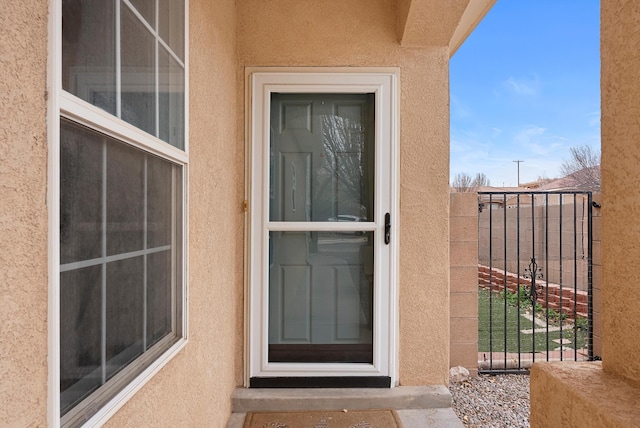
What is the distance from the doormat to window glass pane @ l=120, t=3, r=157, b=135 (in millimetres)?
1871

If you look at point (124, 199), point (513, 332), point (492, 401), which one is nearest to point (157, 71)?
point (124, 199)

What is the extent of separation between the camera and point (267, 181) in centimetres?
252

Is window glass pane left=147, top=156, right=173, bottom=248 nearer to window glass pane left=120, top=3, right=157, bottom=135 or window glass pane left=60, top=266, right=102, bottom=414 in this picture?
window glass pane left=120, top=3, right=157, bottom=135

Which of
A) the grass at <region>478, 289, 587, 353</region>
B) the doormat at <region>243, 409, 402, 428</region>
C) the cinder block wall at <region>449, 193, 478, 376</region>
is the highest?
the cinder block wall at <region>449, 193, 478, 376</region>

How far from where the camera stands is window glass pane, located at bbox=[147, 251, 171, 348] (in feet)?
3.98

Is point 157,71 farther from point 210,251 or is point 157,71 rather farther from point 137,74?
point 210,251

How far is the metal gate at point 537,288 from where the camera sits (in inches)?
126

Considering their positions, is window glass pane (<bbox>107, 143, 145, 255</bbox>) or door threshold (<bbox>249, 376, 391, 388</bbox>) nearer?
window glass pane (<bbox>107, 143, 145, 255</bbox>)

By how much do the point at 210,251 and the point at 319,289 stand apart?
0.95 meters

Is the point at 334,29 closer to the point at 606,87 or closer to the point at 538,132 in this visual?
the point at 606,87

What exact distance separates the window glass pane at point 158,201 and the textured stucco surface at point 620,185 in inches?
47.6

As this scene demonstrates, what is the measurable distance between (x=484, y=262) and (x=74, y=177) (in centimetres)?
868

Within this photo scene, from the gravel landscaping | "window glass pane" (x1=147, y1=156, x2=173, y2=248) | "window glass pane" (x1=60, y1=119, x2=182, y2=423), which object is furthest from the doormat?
"window glass pane" (x1=147, y1=156, x2=173, y2=248)

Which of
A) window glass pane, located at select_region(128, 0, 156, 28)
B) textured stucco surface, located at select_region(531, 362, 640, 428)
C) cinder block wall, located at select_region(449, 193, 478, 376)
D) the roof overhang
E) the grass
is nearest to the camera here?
textured stucco surface, located at select_region(531, 362, 640, 428)
